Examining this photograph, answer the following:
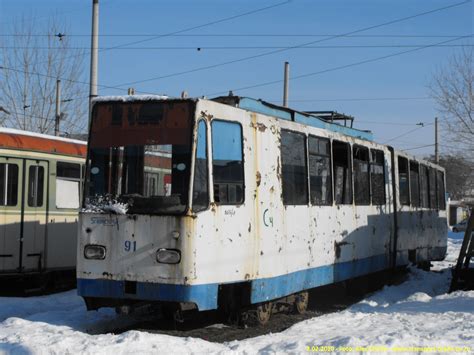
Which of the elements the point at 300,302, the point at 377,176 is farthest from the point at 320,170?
the point at 377,176

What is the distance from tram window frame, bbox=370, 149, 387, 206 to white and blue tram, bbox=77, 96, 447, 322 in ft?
8.71

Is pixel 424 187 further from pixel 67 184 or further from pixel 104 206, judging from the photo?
pixel 104 206

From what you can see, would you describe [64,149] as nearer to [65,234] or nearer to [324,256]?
[65,234]

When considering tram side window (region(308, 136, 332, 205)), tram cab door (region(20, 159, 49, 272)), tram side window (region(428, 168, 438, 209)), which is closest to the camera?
tram side window (region(308, 136, 332, 205))

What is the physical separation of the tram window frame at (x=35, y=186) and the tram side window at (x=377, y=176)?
20.9 feet

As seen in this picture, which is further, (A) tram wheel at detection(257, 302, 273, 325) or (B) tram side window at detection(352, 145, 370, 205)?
(B) tram side window at detection(352, 145, 370, 205)

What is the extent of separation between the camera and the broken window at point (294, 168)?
29.9 ft

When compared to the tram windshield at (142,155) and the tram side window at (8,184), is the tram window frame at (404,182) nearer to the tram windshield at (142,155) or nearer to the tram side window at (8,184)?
the tram windshield at (142,155)

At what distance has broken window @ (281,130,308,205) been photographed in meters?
9.11

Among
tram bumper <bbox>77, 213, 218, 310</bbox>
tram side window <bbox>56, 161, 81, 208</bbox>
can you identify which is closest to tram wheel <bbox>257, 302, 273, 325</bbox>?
tram bumper <bbox>77, 213, 218, 310</bbox>

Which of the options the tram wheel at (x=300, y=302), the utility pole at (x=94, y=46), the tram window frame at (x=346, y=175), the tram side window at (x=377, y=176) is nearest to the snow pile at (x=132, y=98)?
the tram window frame at (x=346, y=175)

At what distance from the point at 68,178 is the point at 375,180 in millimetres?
6218

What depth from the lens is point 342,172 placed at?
10.8 metres

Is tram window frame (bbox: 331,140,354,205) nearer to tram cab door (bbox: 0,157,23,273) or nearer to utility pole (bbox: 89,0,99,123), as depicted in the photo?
tram cab door (bbox: 0,157,23,273)
